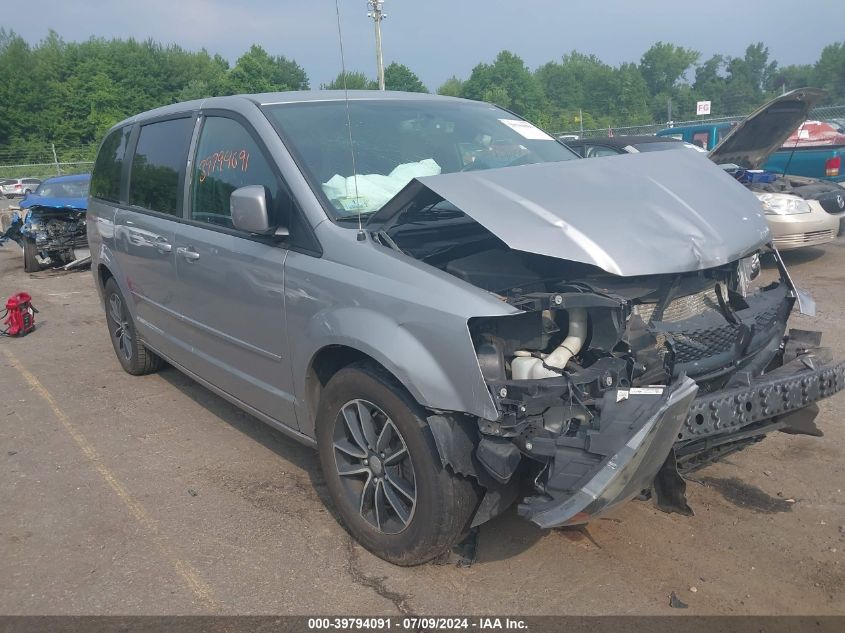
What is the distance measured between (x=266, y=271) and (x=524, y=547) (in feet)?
5.65

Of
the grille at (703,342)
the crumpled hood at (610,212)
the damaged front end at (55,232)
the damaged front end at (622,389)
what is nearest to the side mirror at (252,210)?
the crumpled hood at (610,212)

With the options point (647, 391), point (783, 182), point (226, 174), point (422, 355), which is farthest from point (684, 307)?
point (783, 182)

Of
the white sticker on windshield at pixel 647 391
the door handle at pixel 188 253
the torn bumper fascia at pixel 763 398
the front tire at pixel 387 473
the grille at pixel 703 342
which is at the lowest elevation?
the front tire at pixel 387 473

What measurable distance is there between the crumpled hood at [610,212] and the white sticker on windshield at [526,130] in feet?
3.74

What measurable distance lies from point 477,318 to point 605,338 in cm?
49

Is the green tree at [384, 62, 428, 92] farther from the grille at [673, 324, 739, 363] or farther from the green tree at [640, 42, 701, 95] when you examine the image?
the green tree at [640, 42, 701, 95]

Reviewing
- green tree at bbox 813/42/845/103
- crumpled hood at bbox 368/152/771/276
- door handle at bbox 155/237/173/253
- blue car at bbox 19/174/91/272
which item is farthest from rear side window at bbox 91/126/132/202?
green tree at bbox 813/42/845/103

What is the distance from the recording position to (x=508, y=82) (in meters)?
60.2

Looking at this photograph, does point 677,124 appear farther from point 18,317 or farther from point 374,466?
point 374,466

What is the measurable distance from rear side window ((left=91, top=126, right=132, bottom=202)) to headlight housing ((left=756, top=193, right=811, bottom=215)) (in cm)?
692

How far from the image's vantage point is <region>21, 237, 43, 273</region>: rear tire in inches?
490

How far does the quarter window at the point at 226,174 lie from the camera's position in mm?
3297

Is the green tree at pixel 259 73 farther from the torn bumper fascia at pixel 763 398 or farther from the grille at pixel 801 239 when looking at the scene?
the torn bumper fascia at pixel 763 398

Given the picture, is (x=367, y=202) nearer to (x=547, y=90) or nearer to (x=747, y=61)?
(x=547, y=90)
